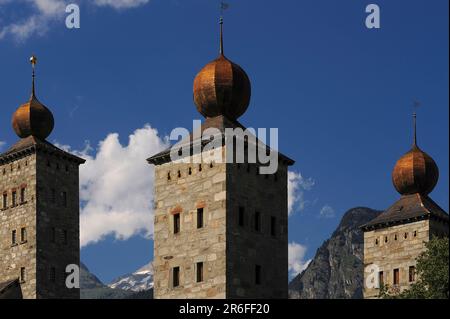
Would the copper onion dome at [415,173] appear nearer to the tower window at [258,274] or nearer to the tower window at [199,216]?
the tower window at [258,274]

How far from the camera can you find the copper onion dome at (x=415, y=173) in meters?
80.1

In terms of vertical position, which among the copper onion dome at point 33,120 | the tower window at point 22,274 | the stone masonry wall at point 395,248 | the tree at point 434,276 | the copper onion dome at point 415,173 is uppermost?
the copper onion dome at point 33,120

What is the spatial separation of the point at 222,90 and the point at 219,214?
6.63 metres

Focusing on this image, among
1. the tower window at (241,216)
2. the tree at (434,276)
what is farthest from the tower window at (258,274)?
the tree at (434,276)

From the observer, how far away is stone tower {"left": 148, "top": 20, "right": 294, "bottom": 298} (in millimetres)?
57156

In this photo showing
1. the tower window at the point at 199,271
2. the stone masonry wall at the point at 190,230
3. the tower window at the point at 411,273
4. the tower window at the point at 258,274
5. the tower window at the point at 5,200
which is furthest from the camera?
the tower window at the point at 411,273

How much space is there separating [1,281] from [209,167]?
71.8 feet

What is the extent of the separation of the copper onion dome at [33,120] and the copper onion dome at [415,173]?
2059 cm

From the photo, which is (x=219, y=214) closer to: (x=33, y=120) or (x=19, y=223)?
(x=19, y=223)

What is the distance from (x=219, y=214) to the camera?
57406 millimetres
